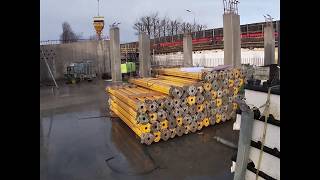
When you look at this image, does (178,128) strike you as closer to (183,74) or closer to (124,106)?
(124,106)

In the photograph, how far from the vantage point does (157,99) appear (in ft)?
25.9

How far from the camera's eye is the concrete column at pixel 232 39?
44.0 ft

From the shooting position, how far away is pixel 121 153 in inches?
284

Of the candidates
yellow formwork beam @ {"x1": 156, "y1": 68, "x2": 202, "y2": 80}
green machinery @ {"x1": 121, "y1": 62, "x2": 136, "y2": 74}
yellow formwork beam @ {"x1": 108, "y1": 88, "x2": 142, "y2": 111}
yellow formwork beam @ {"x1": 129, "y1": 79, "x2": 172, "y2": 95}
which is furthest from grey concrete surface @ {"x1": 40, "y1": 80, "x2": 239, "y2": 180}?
green machinery @ {"x1": 121, "y1": 62, "x2": 136, "y2": 74}

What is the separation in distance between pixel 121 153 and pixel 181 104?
222 cm

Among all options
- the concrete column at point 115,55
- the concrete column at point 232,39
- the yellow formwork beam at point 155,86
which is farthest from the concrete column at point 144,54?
the yellow formwork beam at point 155,86

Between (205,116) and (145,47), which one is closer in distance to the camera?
(205,116)

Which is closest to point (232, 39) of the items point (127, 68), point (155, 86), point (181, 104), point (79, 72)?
point (155, 86)

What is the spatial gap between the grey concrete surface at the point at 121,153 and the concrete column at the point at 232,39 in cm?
480

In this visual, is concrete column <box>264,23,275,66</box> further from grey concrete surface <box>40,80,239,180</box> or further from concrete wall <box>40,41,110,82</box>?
concrete wall <box>40,41,110,82</box>
